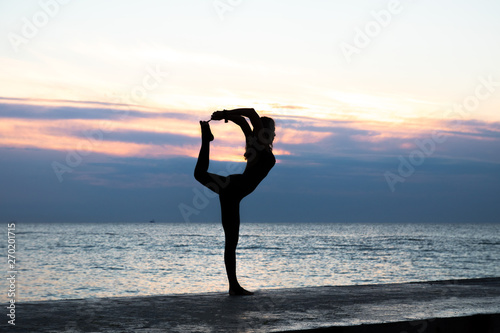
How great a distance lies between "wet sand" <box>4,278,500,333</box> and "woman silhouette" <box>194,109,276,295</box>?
67 cm

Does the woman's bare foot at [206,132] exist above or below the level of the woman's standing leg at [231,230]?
above

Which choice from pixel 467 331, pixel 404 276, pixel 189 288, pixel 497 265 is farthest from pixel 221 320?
pixel 497 265

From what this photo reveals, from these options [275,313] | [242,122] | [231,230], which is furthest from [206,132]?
[275,313]

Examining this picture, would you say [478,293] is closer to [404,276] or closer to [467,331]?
[467,331]

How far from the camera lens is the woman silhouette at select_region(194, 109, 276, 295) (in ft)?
23.9

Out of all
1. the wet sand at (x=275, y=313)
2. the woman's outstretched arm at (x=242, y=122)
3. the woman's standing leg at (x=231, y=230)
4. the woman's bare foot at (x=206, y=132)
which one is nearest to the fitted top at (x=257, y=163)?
the woman's outstretched arm at (x=242, y=122)

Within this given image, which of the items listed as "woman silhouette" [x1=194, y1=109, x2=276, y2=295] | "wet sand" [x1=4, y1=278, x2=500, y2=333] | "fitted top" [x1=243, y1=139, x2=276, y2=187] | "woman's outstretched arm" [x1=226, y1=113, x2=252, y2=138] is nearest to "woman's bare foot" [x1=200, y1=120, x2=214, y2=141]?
"woman silhouette" [x1=194, y1=109, x2=276, y2=295]

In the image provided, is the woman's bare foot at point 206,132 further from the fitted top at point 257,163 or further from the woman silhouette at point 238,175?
the fitted top at point 257,163

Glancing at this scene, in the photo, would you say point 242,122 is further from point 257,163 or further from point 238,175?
point 238,175

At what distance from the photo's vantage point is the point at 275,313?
5.52m

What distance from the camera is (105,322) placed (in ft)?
16.1

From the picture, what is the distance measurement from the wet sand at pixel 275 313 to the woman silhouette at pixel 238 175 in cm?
67

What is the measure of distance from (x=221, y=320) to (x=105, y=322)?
39.9 inches

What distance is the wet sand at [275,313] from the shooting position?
4738 millimetres
